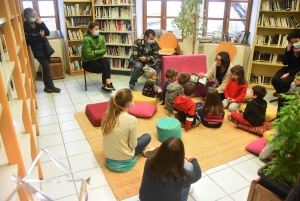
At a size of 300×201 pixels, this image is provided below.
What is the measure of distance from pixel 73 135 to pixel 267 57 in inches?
157

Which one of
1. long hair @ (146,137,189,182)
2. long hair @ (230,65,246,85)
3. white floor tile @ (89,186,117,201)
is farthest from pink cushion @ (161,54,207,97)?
long hair @ (146,137,189,182)

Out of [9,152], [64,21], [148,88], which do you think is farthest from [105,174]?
[64,21]

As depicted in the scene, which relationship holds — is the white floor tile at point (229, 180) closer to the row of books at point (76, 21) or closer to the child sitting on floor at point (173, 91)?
the child sitting on floor at point (173, 91)

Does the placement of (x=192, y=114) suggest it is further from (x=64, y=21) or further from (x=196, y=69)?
(x=64, y=21)

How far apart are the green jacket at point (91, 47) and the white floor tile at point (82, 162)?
7.51ft

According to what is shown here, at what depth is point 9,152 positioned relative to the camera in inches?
55.5

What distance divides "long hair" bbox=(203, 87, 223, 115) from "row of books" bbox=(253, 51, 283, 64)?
2.27 metres

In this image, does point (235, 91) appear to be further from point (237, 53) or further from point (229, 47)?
point (237, 53)

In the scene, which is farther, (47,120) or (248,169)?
(47,120)

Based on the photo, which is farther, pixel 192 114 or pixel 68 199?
pixel 192 114

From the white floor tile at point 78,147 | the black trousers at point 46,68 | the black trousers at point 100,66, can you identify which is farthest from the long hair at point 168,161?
the black trousers at point 46,68

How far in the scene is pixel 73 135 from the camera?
10.4 feet

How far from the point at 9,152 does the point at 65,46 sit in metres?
4.66

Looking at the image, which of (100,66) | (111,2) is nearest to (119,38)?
(111,2)
